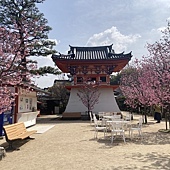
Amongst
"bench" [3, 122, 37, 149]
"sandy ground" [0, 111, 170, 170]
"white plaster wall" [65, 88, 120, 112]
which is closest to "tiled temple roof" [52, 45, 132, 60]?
"white plaster wall" [65, 88, 120, 112]

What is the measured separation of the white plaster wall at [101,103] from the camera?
797 inches

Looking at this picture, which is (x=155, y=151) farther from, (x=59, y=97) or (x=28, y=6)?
(x=59, y=97)

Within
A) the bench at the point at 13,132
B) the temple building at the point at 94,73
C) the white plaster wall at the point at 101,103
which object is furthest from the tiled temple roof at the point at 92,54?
the bench at the point at 13,132

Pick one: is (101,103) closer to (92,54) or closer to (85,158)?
(92,54)

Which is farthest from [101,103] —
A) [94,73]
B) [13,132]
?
[13,132]

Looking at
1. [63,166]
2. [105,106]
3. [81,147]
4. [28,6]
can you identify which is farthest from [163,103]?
[28,6]

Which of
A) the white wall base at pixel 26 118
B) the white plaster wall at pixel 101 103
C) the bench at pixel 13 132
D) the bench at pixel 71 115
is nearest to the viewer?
the bench at pixel 13 132

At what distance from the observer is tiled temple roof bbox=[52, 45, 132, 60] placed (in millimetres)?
19883

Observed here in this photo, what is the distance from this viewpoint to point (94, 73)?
2092 centimetres

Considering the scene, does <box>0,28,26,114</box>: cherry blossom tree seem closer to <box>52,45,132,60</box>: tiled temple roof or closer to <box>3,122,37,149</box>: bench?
<box>3,122,37,149</box>: bench

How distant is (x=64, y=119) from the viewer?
19.2 metres

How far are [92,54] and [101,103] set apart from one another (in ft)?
18.0

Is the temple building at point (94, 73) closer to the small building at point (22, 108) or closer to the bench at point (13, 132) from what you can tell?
the small building at point (22, 108)

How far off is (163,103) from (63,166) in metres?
7.49
